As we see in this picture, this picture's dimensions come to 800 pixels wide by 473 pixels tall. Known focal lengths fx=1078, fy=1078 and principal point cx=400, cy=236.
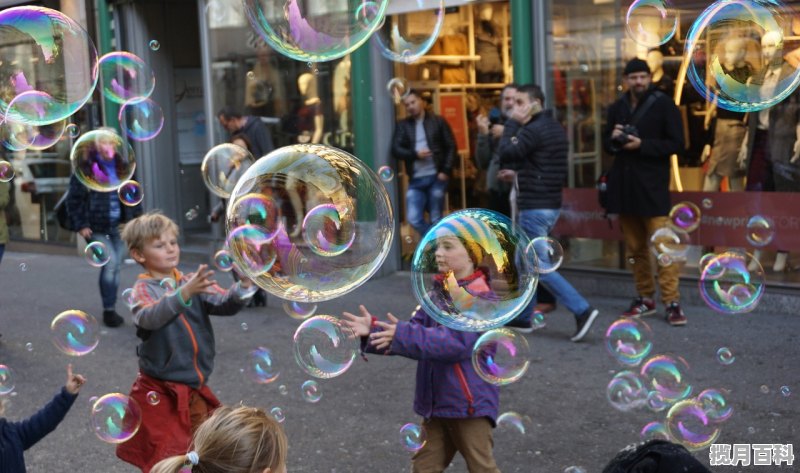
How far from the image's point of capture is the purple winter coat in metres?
4.08

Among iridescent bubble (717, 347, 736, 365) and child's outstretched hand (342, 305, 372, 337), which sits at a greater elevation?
child's outstretched hand (342, 305, 372, 337)

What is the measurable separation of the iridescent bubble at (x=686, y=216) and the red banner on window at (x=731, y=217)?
54 mm

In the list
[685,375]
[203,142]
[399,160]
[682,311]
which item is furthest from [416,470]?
[203,142]

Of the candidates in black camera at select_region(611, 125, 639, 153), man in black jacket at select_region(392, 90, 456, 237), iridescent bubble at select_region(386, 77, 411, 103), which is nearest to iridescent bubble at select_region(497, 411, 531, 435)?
black camera at select_region(611, 125, 639, 153)

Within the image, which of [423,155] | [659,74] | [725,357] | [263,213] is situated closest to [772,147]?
[659,74]

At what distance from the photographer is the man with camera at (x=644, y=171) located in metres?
8.26

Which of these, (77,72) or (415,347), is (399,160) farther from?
(415,347)

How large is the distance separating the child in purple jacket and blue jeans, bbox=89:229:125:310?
5.71 metres

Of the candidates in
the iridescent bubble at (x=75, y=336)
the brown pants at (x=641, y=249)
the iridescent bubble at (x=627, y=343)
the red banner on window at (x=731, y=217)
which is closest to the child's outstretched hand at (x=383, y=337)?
the iridescent bubble at (x=75, y=336)

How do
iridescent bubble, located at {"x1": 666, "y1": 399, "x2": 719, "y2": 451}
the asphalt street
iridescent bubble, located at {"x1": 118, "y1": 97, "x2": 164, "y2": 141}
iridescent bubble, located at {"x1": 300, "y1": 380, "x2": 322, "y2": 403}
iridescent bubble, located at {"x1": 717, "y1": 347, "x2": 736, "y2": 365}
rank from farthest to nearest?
iridescent bubble, located at {"x1": 118, "y1": 97, "x2": 164, "y2": 141} < iridescent bubble, located at {"x1": 717, "y1": 347, "x2": 736, "y2": 365} < iridescent bubble, located at {"x1": 300, "y1": 380, "x2": 322, "y2": 403} < the asphalt street < iridescent bubble, located at {"x1": 666, "y1": 399, "x2": 719, "y2": 451}

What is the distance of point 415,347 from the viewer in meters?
4.06

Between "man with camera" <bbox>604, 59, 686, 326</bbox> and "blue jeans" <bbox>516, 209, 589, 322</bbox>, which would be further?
"man with camera" <bbox>604, 59, 686, 326</bbox>

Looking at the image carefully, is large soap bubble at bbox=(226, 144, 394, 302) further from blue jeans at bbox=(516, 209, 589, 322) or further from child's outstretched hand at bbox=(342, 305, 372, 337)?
blue jeans at bbox=(516, 209, 589, 322)

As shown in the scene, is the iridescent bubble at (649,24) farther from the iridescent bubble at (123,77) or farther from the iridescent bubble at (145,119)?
the iridescent bubble at (145,119)
